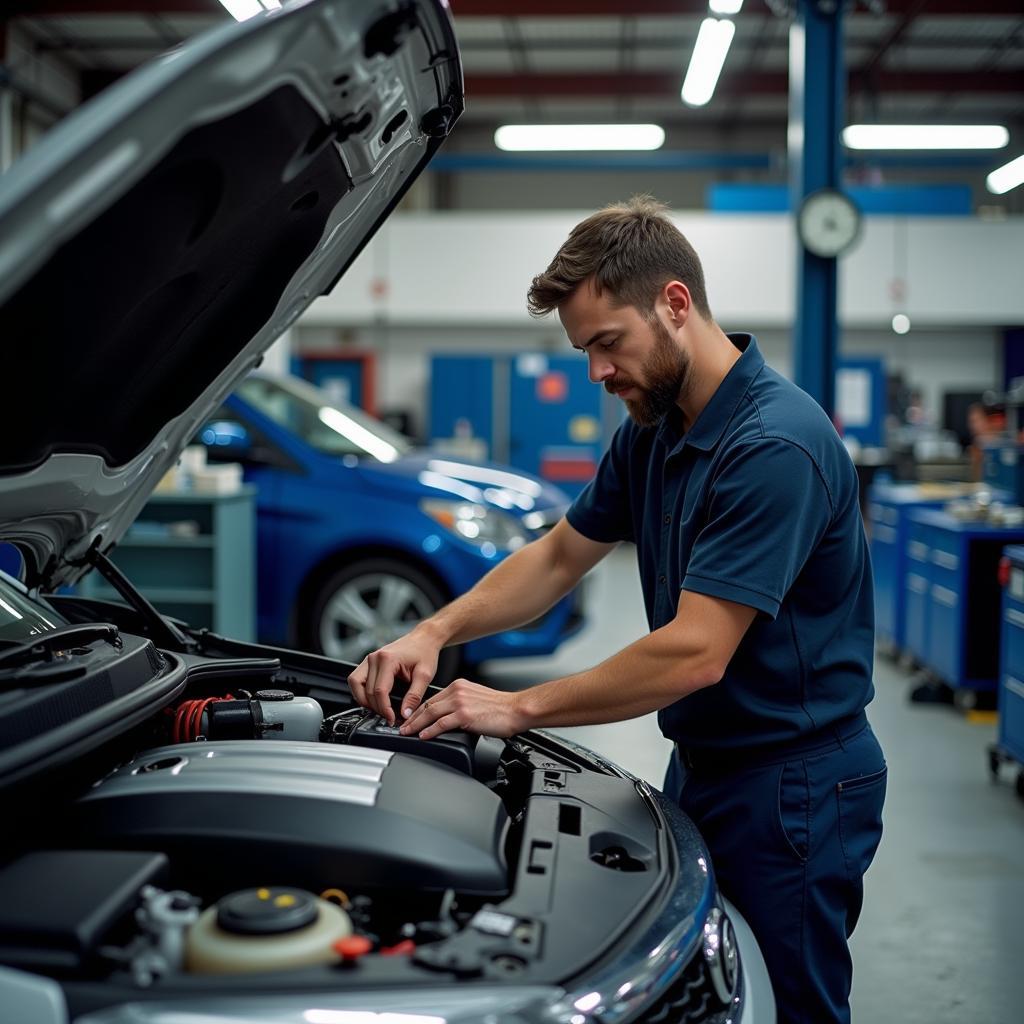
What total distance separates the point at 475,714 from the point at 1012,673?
2.89 metres

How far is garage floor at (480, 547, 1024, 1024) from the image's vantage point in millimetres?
2398

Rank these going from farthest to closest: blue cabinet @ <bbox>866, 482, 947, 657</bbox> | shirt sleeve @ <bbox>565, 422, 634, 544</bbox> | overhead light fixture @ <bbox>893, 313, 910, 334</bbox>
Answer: overhead light fixture @ <bbox>893, 313, 910, 334</bbox>
blue cabinet @ <bbox>866, 482, 947, 657</bbox>
shirt sleeve @ <bbox>565, 422, 634, 544</bbox>

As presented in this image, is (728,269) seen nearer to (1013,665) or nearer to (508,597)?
(1013,665)

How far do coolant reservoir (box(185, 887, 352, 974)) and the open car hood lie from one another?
0.56 m

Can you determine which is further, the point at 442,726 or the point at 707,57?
the point at 707,57

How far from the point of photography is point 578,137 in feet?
30.0

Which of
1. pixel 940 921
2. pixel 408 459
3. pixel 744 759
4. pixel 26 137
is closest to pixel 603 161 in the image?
pixel 26 137

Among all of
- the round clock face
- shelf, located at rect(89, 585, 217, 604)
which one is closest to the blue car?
shelf, located at rect(89, 585, 217, 604)

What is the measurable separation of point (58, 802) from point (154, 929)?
31 centimetres

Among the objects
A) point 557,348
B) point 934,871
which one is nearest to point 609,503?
point 934,871

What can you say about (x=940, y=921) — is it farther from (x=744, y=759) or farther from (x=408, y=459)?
(x=408, y=459)

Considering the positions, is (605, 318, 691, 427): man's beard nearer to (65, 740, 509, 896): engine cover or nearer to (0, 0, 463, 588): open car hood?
(0, 0, 463, 588): open car hood

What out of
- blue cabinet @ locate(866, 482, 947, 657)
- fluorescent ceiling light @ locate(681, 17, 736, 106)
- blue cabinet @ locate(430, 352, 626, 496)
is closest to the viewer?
blue cabinet @ locate(866, 482, 947, 657)

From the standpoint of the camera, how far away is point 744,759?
1.54m
